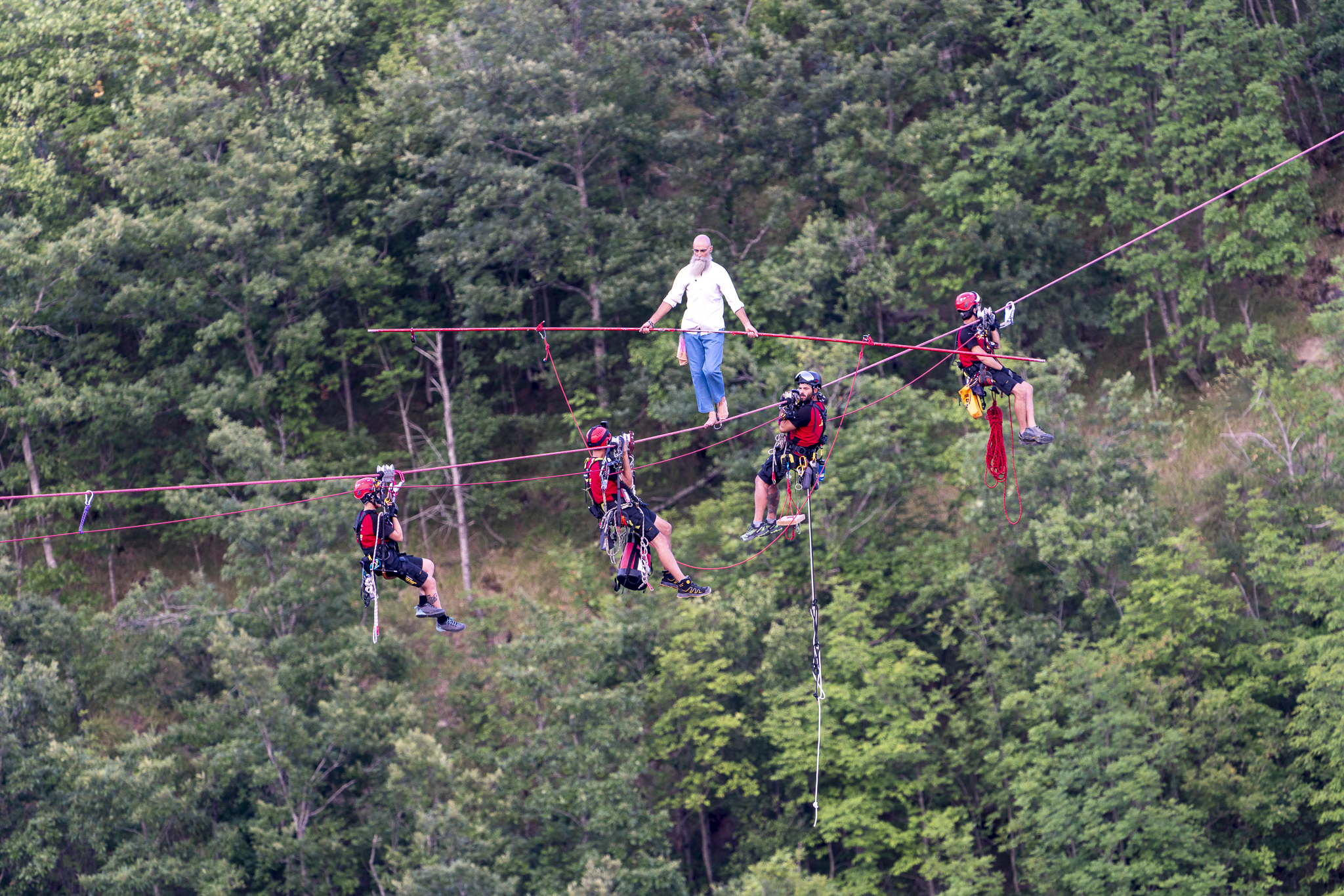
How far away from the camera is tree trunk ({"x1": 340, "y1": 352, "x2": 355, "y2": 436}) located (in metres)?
33.8

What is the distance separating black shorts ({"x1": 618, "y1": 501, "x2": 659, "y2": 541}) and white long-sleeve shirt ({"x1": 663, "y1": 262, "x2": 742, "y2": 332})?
183 centimetres

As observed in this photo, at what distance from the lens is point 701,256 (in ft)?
48.9

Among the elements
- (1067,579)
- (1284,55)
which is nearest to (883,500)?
(1067,579)

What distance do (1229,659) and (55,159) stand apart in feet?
77.0

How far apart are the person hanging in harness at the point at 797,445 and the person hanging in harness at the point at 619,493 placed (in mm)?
788

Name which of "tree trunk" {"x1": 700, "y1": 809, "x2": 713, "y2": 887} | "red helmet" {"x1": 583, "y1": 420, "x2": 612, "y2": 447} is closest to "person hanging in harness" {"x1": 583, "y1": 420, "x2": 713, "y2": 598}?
"red helmet" {"x1": 583, "y1": 420, "x2": 612, "y2": 447}

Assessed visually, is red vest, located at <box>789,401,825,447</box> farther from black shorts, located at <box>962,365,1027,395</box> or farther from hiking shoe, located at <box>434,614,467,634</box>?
hiking shoe, located at <box>434,614,467,634</box>

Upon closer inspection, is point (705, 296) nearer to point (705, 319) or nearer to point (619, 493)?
point (705, 319)

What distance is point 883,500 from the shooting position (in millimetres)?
29547

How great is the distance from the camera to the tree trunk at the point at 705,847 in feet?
95.7

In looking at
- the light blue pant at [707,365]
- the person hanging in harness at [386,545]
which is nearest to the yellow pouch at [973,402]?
the light blue pant at [707,365]

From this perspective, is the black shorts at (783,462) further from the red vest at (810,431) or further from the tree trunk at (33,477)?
the tree trunk at (33,477)

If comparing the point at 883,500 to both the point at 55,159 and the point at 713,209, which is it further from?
the point at 55,159

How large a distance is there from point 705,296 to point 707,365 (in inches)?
26.7
